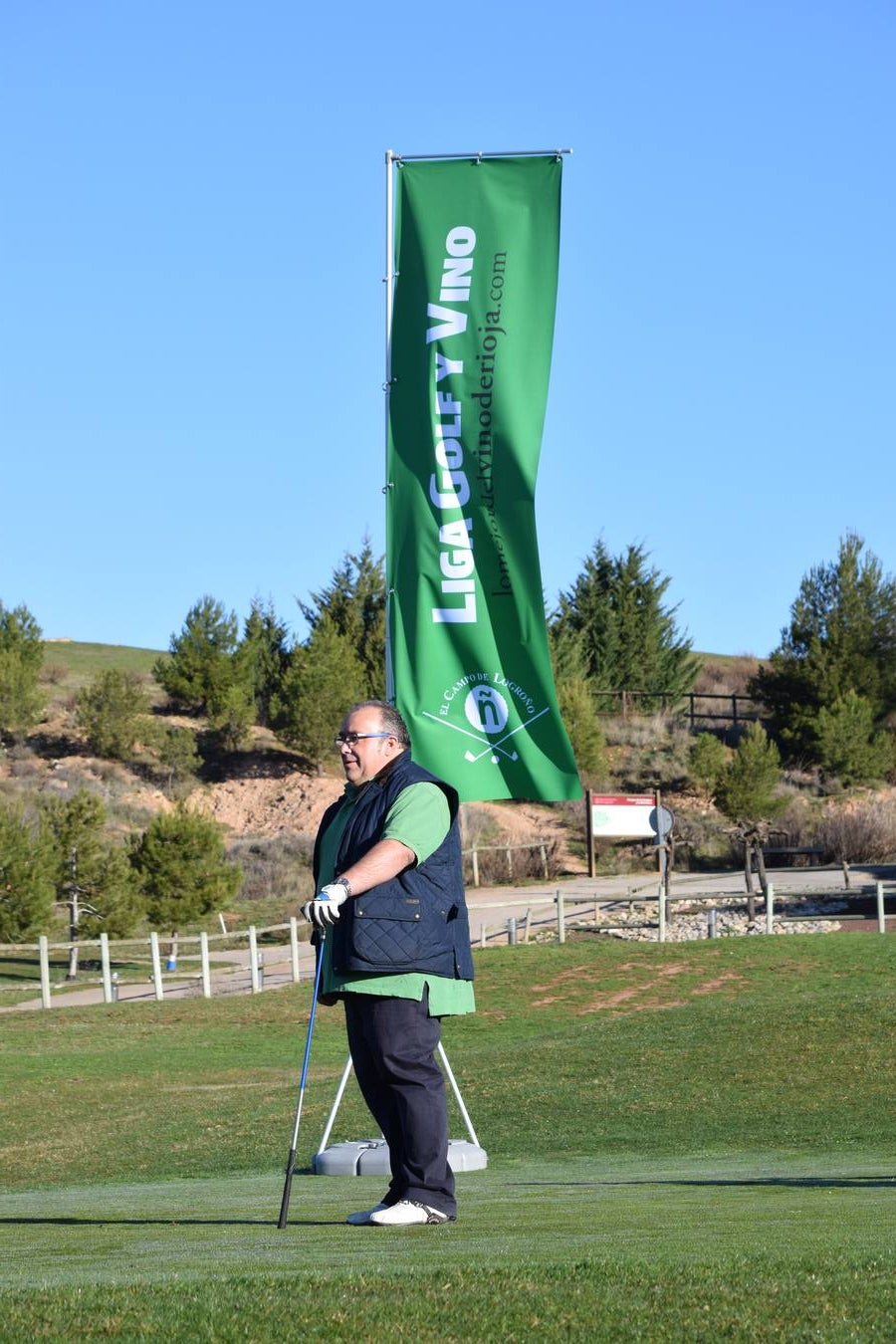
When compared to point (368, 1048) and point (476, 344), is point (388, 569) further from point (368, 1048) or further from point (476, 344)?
point (368, 1048)

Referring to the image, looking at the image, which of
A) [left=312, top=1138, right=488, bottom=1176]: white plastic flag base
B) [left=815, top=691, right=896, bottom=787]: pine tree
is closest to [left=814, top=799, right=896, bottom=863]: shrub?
[left=815, top=691, right=896, bottom=787]: pine tree

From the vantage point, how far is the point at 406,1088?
6305mm

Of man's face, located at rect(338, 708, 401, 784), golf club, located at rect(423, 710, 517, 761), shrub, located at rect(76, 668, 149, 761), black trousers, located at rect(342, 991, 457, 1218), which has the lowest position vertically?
black trousers, located at rect(342, 991, 457, 1218)

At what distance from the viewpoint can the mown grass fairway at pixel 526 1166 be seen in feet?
13.9

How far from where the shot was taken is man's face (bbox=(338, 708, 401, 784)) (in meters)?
6.62

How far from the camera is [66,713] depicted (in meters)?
67.6

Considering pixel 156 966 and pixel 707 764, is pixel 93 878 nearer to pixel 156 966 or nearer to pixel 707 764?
pixel 156 966

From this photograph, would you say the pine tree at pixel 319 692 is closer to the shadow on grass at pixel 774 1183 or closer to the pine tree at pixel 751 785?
the pine tree at pixel 751 785

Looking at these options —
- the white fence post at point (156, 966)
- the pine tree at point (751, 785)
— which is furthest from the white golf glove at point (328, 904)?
the pine tree at point (751, 785)

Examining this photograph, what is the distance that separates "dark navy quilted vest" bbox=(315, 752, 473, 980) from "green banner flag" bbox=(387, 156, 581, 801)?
16.6 ft

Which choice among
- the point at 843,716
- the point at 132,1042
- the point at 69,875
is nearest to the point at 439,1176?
the point at 132,1042

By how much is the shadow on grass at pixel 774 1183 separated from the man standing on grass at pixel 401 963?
2414 millimetres

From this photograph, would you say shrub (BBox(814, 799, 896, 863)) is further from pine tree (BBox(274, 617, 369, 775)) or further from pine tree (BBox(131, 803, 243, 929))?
pine tree (BBox(131, 803, 243, 929))

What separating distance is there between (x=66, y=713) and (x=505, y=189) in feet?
188
